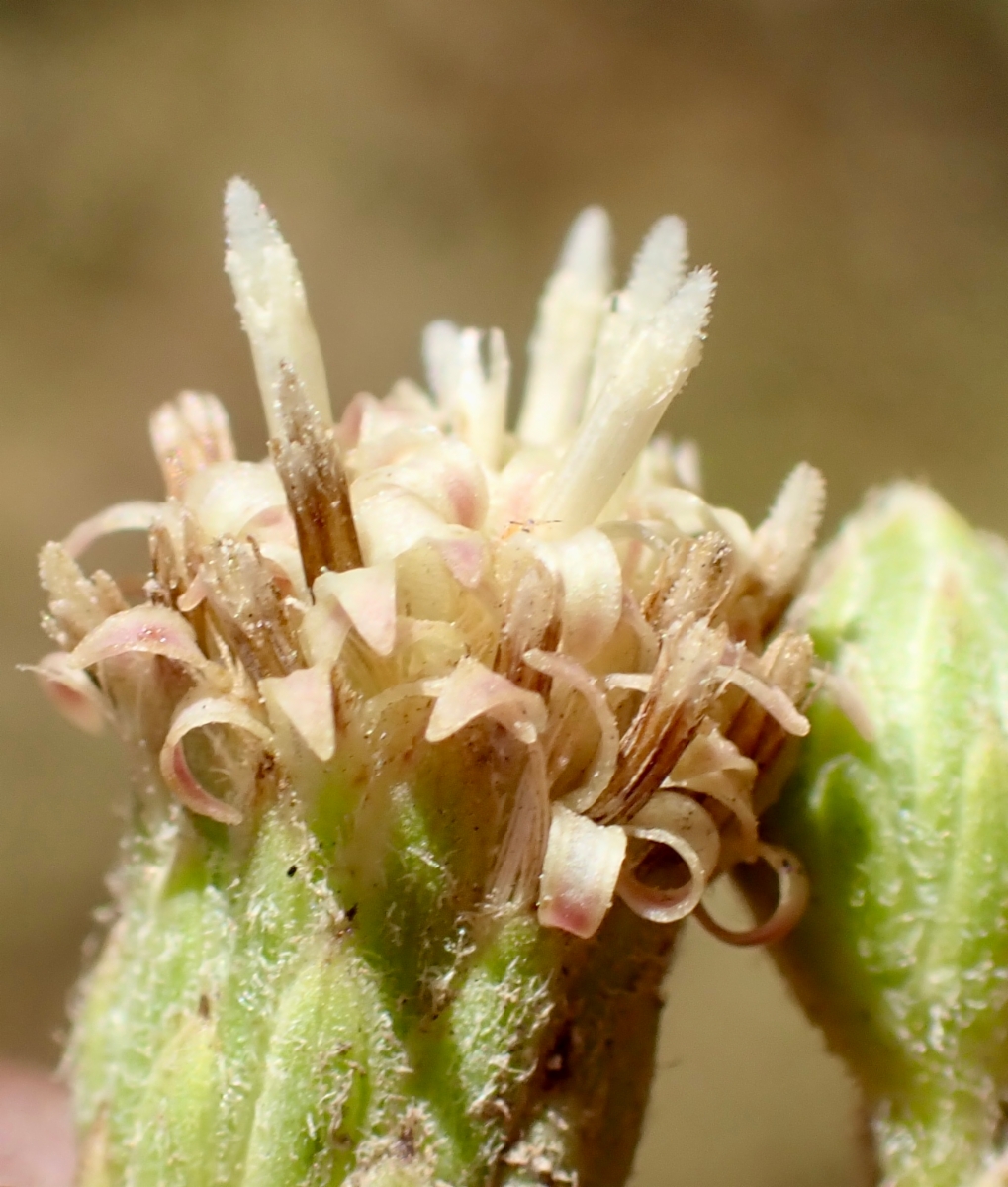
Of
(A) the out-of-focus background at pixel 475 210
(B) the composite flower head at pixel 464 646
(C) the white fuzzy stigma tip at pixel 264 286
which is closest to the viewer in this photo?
(B) the composite flower head at pixel 464 646

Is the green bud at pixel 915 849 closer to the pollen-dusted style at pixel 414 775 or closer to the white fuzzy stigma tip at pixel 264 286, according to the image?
the pollen-dusted style at pixel 414 775

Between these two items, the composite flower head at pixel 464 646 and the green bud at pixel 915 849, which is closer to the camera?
the composite flower head at pixel 464 646

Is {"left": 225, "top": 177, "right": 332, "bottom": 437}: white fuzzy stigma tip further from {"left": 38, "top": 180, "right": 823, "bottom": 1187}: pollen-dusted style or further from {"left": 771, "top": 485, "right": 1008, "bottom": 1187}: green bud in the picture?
{"left": 771, "top": 485, "right": 1008, "bottom": 1187}: green bud

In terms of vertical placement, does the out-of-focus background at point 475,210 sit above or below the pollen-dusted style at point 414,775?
above

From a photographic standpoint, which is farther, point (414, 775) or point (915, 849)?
point (915, 849)

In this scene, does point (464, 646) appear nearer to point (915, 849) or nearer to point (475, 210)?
point (915, 849)

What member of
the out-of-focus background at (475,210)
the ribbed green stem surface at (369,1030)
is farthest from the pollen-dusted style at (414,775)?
the out-of-focus background at (475,210)

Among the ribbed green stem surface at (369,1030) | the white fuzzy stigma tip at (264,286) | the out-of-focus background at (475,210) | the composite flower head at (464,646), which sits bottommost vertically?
the ribbed green stem surface at (369,1030)

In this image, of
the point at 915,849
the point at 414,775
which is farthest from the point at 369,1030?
the point at 915,849

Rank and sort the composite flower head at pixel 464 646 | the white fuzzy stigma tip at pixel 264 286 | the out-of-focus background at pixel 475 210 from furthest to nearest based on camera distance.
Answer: the out-of-focus background at pixel 475 210 → the white fuzzy stigma tip at pixel 264 286 → the composite flower head at pixel 464 646
